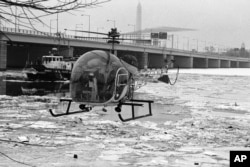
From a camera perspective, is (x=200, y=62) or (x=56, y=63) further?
(x=200, y=62)

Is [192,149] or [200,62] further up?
[200,62]

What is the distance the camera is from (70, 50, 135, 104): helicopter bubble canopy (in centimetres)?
1023

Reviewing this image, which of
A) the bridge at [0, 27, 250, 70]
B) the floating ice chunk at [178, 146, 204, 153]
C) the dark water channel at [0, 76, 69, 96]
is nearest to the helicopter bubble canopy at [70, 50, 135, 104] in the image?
the floating ice chunk at [178, 146, 204, 153]

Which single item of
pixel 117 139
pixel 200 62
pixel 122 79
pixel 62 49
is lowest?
pixel 117 139

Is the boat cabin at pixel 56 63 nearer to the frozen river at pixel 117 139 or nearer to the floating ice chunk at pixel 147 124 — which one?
the frozen river at pixel 117 139

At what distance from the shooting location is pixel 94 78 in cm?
1023

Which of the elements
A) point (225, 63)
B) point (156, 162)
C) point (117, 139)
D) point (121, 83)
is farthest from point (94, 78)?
point (225, 63)

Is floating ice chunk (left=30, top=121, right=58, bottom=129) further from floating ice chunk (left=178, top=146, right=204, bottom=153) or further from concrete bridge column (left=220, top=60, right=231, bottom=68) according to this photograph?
concrete bridge column (left=220, top=60, right=231, bottom=68)

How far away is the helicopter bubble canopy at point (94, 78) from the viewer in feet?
33.6

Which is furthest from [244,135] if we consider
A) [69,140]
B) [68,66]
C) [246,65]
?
[246,65]

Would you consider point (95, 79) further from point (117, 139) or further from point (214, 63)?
point (214, 63)

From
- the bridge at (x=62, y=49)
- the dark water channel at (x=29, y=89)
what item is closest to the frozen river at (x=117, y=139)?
the dark water channel at (x=29, y=89)

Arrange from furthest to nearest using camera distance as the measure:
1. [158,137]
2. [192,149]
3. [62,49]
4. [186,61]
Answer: [186,61] → [62,49] → [158,137] → [192,149]

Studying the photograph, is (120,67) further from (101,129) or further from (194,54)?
(194,54)
